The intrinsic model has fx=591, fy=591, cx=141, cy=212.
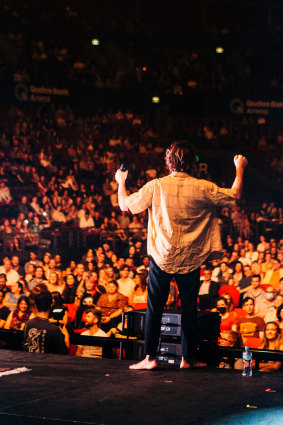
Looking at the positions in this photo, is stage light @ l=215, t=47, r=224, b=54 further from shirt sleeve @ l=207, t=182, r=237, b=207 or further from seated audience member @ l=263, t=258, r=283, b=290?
shirt sleeve @ l=207, t=182, r=237, b=207

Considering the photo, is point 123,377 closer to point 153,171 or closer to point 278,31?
point 153,171

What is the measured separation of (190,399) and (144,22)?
506 centimetres

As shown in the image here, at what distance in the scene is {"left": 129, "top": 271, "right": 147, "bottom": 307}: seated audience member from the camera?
5207 mm

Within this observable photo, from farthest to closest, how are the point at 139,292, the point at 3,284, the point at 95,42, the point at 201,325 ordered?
the point at 95,42
the point at 3,284
the point at 139,292
the point at 201,325

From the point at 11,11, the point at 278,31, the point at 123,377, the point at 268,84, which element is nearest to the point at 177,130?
the point at 268,84

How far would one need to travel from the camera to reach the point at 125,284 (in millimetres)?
5379

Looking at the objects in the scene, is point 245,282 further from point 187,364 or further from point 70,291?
point 187,364

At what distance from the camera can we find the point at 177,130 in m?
6.10

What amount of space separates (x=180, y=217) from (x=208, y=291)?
115 inches

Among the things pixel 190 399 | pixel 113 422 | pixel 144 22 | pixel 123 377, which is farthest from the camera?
pixel 144 22

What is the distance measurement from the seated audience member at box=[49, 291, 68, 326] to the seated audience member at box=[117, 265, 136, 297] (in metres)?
0.54

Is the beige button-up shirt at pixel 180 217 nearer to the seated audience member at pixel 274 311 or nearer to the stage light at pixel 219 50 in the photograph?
the seated audience member at pixel 274 311

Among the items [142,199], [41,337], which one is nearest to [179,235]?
[142,199]

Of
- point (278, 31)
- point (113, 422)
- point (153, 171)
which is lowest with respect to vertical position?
point (113, 422)
